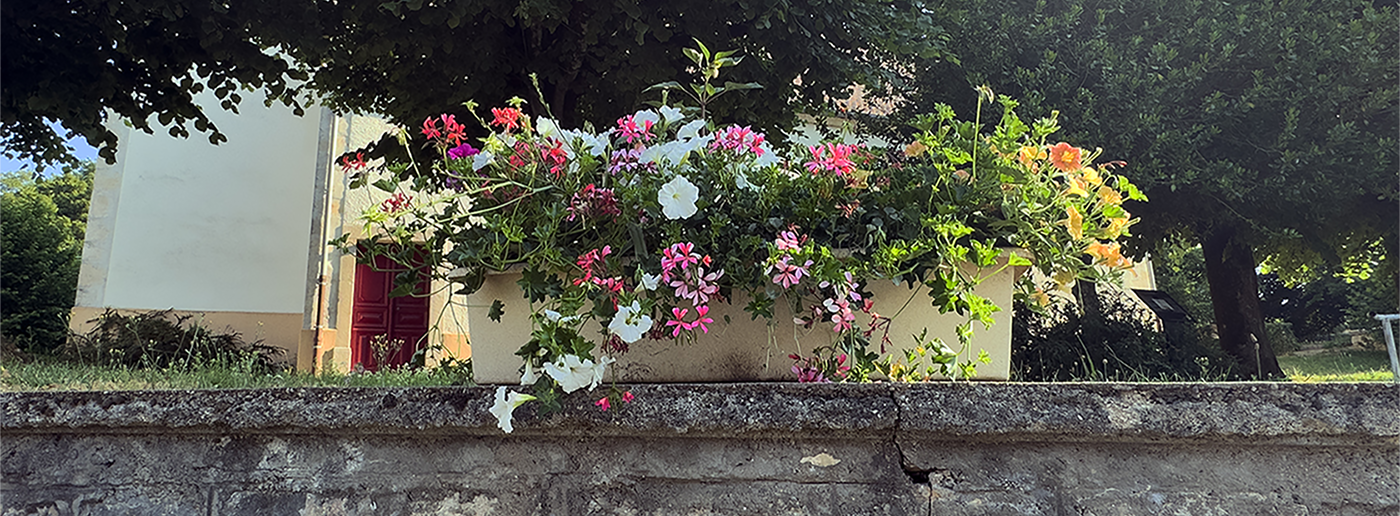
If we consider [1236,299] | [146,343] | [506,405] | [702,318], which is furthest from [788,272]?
[1236,299]

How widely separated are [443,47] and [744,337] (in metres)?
3.73

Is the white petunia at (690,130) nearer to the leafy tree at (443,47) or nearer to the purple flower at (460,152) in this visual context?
the purple flower at (460,152)

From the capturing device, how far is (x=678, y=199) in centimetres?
149

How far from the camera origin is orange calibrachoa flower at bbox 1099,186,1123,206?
1.64m

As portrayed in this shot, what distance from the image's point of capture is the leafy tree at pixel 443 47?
14.5ft

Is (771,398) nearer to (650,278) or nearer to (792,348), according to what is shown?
(792,348)

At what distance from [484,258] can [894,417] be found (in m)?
0.83

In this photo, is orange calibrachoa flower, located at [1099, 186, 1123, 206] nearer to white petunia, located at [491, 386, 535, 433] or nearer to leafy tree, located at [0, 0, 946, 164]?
white petunia, located at [491, 386, 535, 433]

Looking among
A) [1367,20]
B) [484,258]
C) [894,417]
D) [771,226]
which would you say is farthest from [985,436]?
[1367,20]

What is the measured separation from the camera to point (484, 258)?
1584mm

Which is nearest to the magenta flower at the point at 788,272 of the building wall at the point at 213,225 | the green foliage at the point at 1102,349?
the green foliage at the point at 1102,349

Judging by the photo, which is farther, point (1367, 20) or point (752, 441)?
point (1367, 20)

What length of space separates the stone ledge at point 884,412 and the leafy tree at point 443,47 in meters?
2.78

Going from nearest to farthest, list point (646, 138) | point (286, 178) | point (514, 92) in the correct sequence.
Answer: point (646, 138)
point (514, 92)
point (286, 178)
